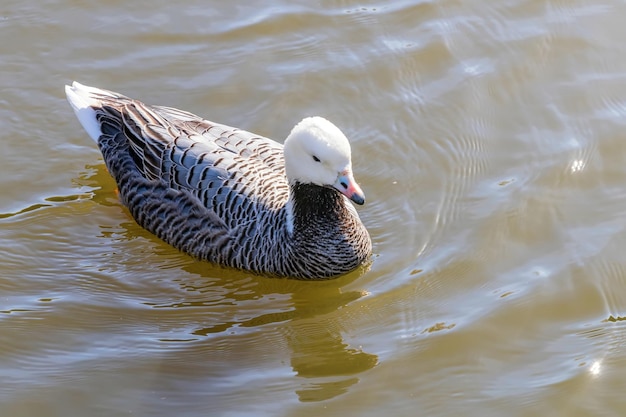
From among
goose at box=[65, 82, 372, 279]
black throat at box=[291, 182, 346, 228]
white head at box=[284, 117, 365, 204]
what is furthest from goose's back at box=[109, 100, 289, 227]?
white head at box=[284, 117, 365, 204]

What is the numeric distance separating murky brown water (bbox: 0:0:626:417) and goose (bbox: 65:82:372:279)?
240mm

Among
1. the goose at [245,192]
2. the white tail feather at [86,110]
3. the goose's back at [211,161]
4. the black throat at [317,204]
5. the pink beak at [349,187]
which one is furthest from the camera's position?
the white tail feather at [86,110]

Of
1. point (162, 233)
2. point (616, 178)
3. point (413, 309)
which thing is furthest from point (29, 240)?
point (616, 178)

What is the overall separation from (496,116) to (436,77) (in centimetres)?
88

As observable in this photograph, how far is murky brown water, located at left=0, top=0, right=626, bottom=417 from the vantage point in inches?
287

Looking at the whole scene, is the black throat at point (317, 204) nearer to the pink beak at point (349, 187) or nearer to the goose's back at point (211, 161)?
the goose's back at point (211, 161)

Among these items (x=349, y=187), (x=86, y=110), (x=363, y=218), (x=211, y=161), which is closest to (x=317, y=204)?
(x=349, y=187)

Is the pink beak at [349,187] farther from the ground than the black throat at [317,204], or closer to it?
farther from the ground

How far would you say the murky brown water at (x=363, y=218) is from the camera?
7.29m

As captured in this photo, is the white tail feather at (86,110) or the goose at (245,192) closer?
the goose at (245,192)

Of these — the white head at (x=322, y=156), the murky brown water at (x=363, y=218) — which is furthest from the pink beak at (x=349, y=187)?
the murky brown water at (x=363, y=218)

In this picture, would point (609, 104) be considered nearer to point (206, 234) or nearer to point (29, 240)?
point (206, 234)

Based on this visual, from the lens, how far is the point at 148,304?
27.0 ft

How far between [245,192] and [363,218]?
123cm
